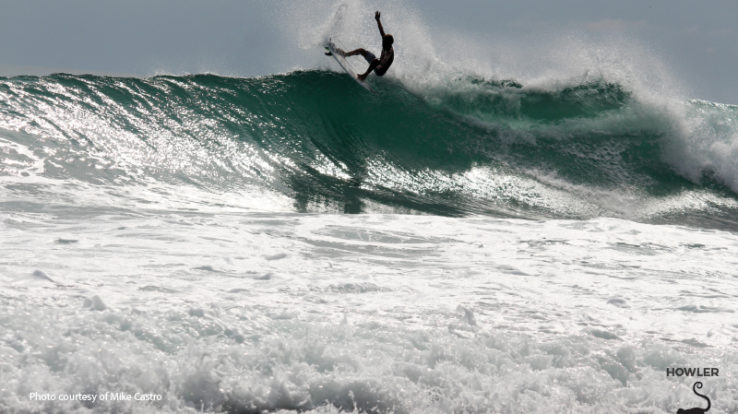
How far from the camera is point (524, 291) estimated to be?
4730 millimetres

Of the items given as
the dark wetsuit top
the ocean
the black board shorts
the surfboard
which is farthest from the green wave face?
the black board shorts

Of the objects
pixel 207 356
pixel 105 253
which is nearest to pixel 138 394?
pixel 207 356

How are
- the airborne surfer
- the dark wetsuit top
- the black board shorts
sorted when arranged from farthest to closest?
the black board shorts
the dark wetsuit top
the airborne surfer

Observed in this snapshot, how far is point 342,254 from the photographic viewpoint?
5.40m

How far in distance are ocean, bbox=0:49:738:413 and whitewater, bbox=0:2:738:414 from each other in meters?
0.02

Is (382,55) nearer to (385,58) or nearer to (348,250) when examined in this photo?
(385,58)

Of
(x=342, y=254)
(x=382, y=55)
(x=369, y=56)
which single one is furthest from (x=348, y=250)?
(x=369, y=56)

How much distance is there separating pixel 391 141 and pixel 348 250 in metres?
5.71

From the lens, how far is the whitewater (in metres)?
3.21

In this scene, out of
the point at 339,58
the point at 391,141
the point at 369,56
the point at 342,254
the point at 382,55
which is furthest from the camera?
the point at 339,58

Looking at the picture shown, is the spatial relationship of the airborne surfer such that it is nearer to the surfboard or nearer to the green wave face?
the surfboard

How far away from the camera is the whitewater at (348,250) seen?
321cm

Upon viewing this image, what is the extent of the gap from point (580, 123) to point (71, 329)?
37.0 feet

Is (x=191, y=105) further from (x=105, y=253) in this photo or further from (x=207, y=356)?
(x=207, y=356)
